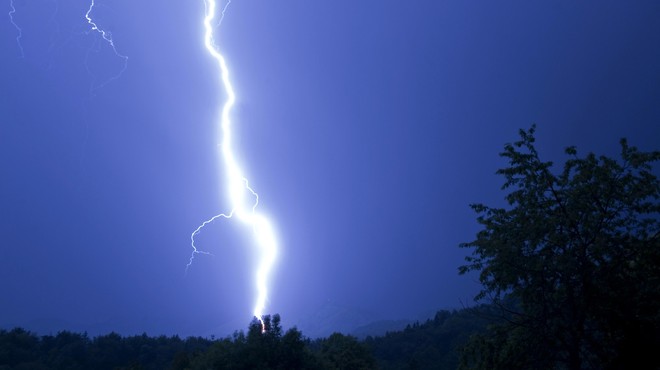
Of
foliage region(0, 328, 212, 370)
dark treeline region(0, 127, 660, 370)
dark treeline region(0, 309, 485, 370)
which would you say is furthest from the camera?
foliage region(0, 328, 212, 370)

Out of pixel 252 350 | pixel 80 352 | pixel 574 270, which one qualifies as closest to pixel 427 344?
pixel 252 350

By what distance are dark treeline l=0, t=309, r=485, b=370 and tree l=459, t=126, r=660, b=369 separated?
1494 mm

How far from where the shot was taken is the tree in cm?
729

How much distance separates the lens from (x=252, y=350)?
20.4 m

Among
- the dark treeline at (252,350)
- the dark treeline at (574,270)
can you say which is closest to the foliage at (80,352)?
the dark treeline at (252,350)

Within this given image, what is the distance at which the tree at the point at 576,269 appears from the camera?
729 centimetres

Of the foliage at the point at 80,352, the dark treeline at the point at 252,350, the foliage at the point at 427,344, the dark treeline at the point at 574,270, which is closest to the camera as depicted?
the dark treeline at the point at 574,270

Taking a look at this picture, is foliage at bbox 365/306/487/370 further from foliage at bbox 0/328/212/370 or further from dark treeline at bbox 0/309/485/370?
foliage at bbox 0/328/212/370

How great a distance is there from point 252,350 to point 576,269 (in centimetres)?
1648

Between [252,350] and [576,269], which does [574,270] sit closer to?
[576,269]

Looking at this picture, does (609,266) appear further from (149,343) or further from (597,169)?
(149,343)

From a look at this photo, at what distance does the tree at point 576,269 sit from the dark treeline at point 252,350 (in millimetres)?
1494

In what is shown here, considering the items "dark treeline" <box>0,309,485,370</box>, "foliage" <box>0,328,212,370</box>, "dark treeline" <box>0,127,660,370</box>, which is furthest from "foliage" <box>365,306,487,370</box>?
"dark treeline" <box>0,127,660,370</box>

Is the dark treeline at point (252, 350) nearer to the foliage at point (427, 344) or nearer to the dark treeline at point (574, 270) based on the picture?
the foliage at point (427, 344)
